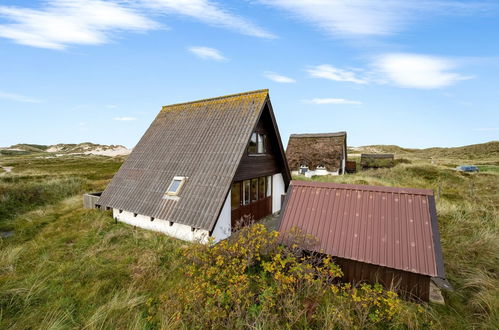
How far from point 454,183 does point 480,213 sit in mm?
12830

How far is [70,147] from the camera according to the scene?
484ft

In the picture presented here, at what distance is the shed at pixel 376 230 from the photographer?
5.96 meters

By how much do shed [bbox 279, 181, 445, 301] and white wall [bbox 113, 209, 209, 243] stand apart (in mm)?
3782

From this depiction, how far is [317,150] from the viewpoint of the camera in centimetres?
3259

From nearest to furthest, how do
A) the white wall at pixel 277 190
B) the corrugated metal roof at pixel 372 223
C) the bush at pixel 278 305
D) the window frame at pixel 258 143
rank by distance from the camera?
the bush at pixel 278 305, the corrugated metal roof at pixel 372 223, the window frame at pixel 258 143, the white wall at pixel 277 190

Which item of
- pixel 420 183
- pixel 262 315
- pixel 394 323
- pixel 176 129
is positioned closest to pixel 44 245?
pixel 176 129

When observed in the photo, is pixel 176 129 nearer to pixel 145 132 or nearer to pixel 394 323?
pixel 145 132

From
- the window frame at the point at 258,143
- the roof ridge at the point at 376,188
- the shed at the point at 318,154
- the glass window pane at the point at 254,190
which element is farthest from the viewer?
the shed at the point at 318,154

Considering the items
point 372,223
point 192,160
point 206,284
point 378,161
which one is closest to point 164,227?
point 192,160

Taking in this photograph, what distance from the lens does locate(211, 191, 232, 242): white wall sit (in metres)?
9.66

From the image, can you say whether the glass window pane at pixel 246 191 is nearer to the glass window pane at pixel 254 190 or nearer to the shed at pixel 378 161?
the glass window pane at pixel 254 190

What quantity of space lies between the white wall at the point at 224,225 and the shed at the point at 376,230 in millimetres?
3212

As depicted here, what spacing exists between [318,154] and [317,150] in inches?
28.5

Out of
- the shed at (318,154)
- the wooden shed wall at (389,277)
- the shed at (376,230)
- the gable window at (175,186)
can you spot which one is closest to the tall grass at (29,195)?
the gable window at (175,186)
